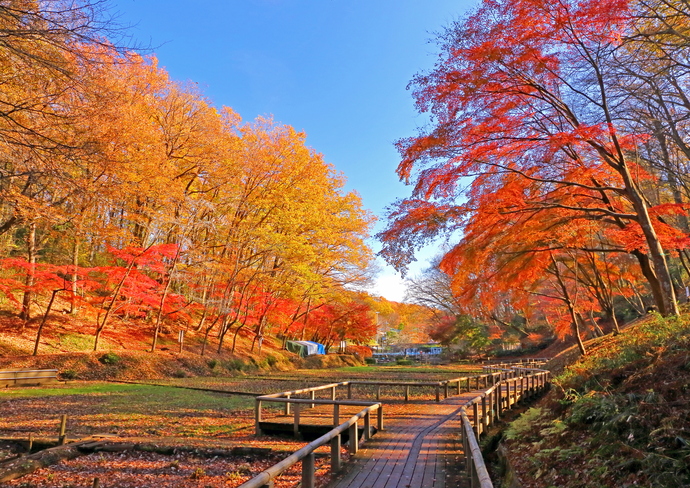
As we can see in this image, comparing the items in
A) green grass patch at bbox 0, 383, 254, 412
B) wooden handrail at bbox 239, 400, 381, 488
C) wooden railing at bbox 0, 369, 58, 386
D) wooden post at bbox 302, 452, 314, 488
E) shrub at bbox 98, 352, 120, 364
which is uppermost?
wooden handrail at bbox 239, 400, 381, 488

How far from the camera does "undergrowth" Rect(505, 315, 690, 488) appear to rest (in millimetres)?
3916

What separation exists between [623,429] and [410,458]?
10.0ft

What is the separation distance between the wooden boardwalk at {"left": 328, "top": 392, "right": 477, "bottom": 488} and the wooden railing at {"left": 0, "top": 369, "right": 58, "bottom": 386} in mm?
12585

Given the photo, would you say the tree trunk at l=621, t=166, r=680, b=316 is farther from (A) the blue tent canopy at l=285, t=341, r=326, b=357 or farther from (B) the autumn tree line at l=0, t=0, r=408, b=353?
(A) the blue tent canopy at l=285, t=341, r=326, b=357

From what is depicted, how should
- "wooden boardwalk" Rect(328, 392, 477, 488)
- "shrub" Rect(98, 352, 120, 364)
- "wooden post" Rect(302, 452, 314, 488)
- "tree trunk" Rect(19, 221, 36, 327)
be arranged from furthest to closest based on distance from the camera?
1. "shrub" Rect(98, 352, 120, 364)
2. "tree trunk" Rect(19, 221, 36, 327)
3. "wooden boardwalk" Rect(328, 392, 477, 488)
4. "wooden post" Rect(302, 452, 314, 488)

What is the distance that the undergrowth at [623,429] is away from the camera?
3.92 meters

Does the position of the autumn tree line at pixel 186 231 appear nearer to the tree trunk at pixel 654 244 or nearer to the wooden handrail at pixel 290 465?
the wooden handrail at pixel 290 465

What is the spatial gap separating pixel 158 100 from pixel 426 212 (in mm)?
19506

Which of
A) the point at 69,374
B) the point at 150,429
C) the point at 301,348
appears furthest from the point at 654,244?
the point at 301,348

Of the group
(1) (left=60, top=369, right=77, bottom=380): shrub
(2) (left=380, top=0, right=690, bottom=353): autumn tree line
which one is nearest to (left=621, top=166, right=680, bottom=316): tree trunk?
(2) (left=380, top=0, right=690, bottom=353): autumn tree line

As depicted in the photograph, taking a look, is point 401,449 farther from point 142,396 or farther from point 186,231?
point 186,231

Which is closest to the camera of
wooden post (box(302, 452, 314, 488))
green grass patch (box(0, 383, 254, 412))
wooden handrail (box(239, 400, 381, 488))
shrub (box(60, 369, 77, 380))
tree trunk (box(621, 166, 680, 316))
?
wooden handrail (box(239, 400, 381, 488))

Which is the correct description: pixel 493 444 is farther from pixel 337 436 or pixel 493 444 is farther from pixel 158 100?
pixel 158 100

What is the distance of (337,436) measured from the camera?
5.61m
